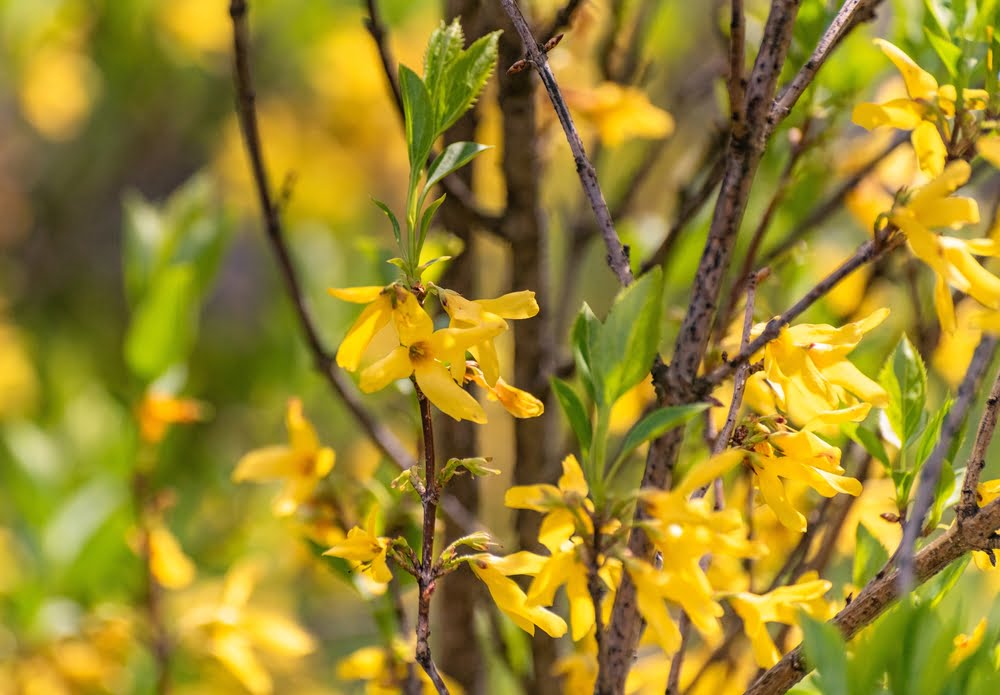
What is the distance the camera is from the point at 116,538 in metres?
1.35

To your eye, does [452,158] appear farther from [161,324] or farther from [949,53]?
[161,324]

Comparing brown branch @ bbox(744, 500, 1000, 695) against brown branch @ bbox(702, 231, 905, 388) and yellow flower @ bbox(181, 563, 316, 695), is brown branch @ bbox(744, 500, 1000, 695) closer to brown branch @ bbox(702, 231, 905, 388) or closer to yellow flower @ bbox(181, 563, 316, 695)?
A: brown branch @ bbox(702, 231, 905, 388)

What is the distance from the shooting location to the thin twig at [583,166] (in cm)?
58

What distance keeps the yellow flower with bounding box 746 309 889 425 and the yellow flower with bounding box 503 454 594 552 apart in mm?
136

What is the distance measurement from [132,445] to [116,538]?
220 millimetres

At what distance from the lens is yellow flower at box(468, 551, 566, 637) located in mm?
581

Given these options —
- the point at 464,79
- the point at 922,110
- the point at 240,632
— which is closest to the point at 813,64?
the point at 922,110

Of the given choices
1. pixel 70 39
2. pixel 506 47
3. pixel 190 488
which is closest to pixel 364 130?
pixel 70 39

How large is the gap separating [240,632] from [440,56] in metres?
0.64

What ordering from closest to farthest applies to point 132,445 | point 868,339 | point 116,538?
point 868,339, point 132,445, point 116,538

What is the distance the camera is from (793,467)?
0.58m

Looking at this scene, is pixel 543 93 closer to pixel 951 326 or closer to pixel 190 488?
pixel 951 326

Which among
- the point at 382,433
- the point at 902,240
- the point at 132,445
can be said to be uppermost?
the point at 902,240

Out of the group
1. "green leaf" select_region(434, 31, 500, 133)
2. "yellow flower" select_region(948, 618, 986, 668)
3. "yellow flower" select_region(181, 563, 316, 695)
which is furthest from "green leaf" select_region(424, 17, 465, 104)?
"yellow flower" select_region(181, 563, 316, 695)
